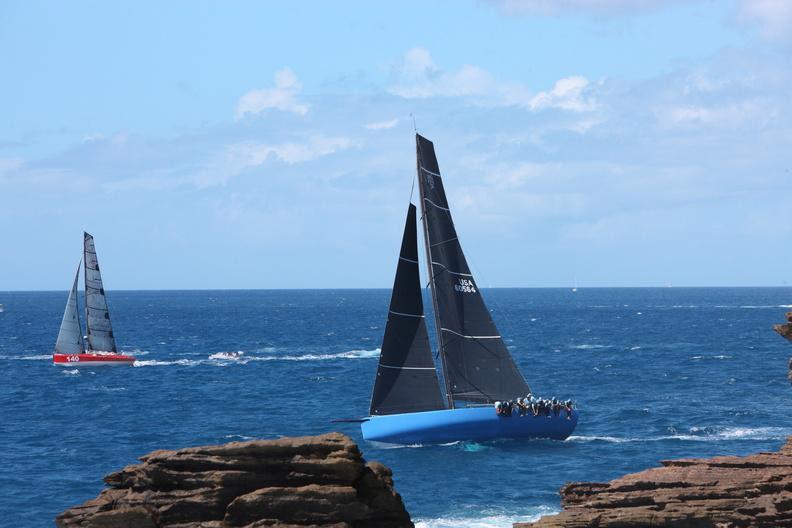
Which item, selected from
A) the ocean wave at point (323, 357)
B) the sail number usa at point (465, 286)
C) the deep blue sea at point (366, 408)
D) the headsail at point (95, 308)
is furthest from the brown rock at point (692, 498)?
the ocean wave at point (323, 357)

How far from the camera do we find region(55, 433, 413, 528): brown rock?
2238 centimetres

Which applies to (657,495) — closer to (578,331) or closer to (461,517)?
(461,517)

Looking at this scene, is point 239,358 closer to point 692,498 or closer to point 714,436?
point 714,436

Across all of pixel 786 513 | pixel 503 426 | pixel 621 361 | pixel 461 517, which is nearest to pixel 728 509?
pixel 786 513

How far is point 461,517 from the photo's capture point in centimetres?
4009

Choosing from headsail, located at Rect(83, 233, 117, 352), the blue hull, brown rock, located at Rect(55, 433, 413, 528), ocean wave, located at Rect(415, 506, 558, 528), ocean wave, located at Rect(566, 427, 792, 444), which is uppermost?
headsail, located at Rect(83, 233, 117, 352)

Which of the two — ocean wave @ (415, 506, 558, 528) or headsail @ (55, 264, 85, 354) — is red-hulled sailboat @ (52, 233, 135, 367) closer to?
headsail @ (55, 264, 85, 354)

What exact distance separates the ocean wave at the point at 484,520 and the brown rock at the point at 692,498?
1342 cm

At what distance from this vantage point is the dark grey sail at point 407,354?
53594 mm

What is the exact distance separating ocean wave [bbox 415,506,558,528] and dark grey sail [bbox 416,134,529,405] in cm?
1523

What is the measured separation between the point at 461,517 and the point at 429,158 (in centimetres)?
2116

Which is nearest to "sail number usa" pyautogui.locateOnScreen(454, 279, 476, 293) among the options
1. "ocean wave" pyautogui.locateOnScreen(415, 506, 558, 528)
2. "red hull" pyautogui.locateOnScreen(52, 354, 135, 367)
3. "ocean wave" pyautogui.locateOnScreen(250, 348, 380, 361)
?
"ocean wave" pyautogui.locateOnScreen(415, 506, 558, 528)

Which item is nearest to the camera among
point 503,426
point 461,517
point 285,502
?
point 285,502

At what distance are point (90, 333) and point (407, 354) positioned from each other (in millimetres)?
61936
